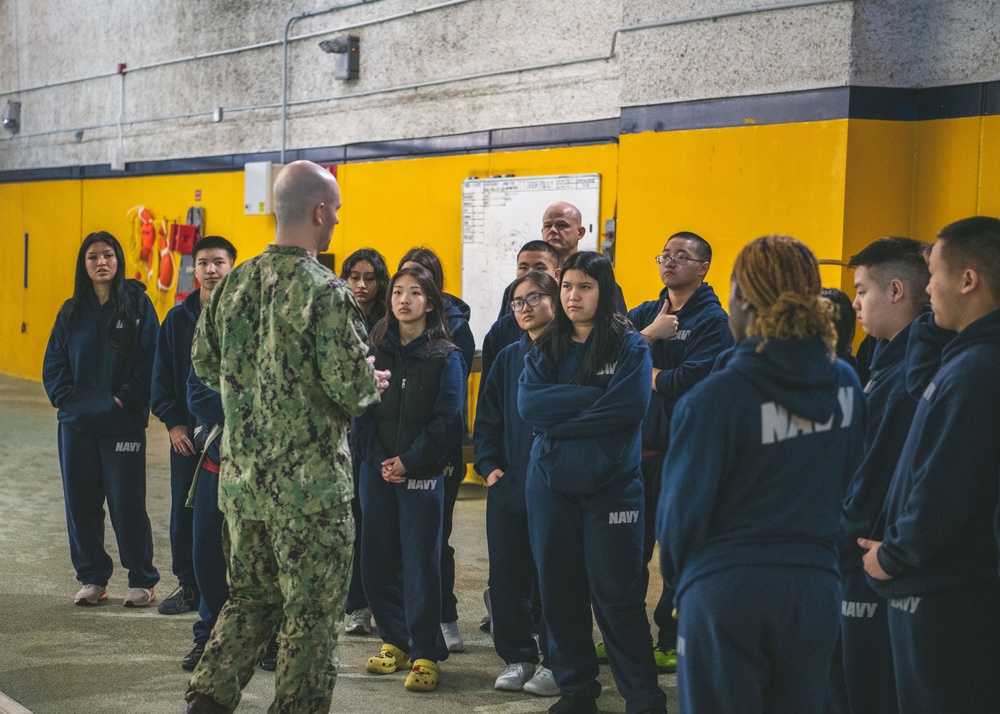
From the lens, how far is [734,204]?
20.0 feet

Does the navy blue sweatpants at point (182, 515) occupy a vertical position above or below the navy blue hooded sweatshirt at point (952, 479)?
below

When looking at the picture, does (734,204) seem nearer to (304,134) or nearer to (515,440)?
(515,440)

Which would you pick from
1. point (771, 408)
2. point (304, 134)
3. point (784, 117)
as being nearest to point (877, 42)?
point (784, 117)

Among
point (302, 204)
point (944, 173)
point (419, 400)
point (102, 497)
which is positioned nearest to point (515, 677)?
point (419, 400)

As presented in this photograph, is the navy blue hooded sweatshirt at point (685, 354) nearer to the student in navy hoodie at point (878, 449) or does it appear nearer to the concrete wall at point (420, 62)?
the student in navy hoodie at point (878, 449)

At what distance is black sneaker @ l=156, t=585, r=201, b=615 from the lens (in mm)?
5137

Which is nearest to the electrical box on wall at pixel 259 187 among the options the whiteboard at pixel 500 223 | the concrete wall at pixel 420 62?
the concrete wall at pixel 420 62

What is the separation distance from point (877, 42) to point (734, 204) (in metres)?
1.05

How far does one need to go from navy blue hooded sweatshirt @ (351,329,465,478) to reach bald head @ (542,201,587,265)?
102 cm

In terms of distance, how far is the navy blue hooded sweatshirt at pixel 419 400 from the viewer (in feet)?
14.1

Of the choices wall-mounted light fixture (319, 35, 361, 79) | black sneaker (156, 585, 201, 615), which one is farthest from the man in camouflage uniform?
wall-mounted light fixture (319, 35, 361, 79)

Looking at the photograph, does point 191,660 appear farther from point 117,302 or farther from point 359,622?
point 117,302

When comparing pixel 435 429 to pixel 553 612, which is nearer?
pixel 553 612

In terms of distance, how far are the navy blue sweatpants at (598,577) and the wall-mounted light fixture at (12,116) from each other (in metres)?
12.5
